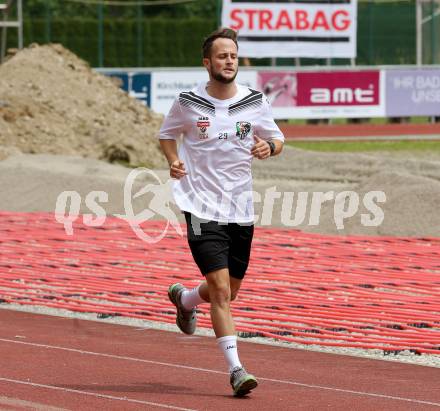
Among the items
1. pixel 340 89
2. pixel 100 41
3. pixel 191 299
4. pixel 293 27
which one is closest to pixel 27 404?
pixel 191 299

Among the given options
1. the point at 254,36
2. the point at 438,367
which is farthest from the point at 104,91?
the point at 438,367

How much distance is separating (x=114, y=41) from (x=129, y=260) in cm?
2667

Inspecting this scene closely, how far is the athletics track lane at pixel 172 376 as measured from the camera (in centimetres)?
763

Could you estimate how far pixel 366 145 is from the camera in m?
34.1

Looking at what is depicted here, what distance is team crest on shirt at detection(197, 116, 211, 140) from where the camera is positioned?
8.07 m

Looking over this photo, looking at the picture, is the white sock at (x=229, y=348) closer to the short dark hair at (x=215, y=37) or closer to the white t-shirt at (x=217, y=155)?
the white t-shirt at (x=217, y=155)

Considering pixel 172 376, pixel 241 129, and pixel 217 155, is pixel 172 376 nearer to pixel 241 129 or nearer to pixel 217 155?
pixel 217 155


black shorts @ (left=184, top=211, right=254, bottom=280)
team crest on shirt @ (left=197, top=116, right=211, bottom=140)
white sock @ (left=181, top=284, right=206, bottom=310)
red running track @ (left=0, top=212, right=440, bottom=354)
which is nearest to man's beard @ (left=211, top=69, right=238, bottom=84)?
team crest on shirt @ (left=197, top=116, right=211, bottom=140)

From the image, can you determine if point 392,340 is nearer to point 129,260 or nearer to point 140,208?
point 129,260

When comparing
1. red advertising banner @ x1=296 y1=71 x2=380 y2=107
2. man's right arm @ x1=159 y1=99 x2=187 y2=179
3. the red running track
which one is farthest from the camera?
red advertising banner @ x1=296 y1=71 x2=380 y2=107

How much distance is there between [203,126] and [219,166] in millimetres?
263

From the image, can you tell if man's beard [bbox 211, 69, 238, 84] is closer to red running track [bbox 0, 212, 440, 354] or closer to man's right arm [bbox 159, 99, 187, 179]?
man's right arm [bbox 159, 99, 187, 179]

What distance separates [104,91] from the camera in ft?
98.7

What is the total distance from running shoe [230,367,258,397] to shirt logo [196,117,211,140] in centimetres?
144
